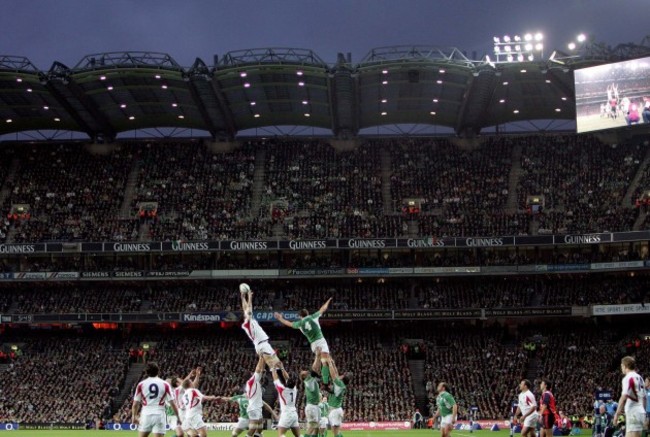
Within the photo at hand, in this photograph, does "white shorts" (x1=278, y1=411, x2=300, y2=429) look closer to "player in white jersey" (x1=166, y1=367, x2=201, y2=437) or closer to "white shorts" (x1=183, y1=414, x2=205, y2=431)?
"player in white jersey" (x1=166, y1=367, x2=201, y2=437)

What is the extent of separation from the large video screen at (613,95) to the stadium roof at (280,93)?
4.95 feet

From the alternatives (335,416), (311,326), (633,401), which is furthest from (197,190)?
(633,401)

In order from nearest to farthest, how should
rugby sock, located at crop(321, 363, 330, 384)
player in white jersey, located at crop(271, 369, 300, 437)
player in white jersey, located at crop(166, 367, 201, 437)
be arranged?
player in white jersey, located at crop(271, 369, 300, 437), rugby sock, located at crop(321, 363, 330, 384), player in white jersey, located at crop(166, 367, 201, 437)

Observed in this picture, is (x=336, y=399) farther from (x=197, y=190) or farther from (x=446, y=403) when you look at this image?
(x=197, y=190)

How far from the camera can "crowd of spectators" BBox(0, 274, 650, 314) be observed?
66250 mm

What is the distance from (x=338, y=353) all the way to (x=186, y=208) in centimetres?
1954

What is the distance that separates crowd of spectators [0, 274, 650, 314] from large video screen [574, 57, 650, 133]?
42.9ft

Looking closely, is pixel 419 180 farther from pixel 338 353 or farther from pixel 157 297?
pixel 157 297

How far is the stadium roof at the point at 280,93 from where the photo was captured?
64.2 meters

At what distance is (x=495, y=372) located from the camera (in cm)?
6003

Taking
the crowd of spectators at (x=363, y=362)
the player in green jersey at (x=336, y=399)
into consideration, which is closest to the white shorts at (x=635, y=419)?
the player in green jersey at (x=336, y=399)

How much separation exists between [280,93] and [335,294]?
17.8 meters

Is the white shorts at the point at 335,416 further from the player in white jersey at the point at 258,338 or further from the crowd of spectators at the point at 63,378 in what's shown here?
the crowd of spectators at the point at 63,378

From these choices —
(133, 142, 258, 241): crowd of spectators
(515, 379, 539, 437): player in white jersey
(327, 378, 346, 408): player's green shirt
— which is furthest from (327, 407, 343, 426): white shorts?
(133, 142, 258, 241): crowd of spectators
